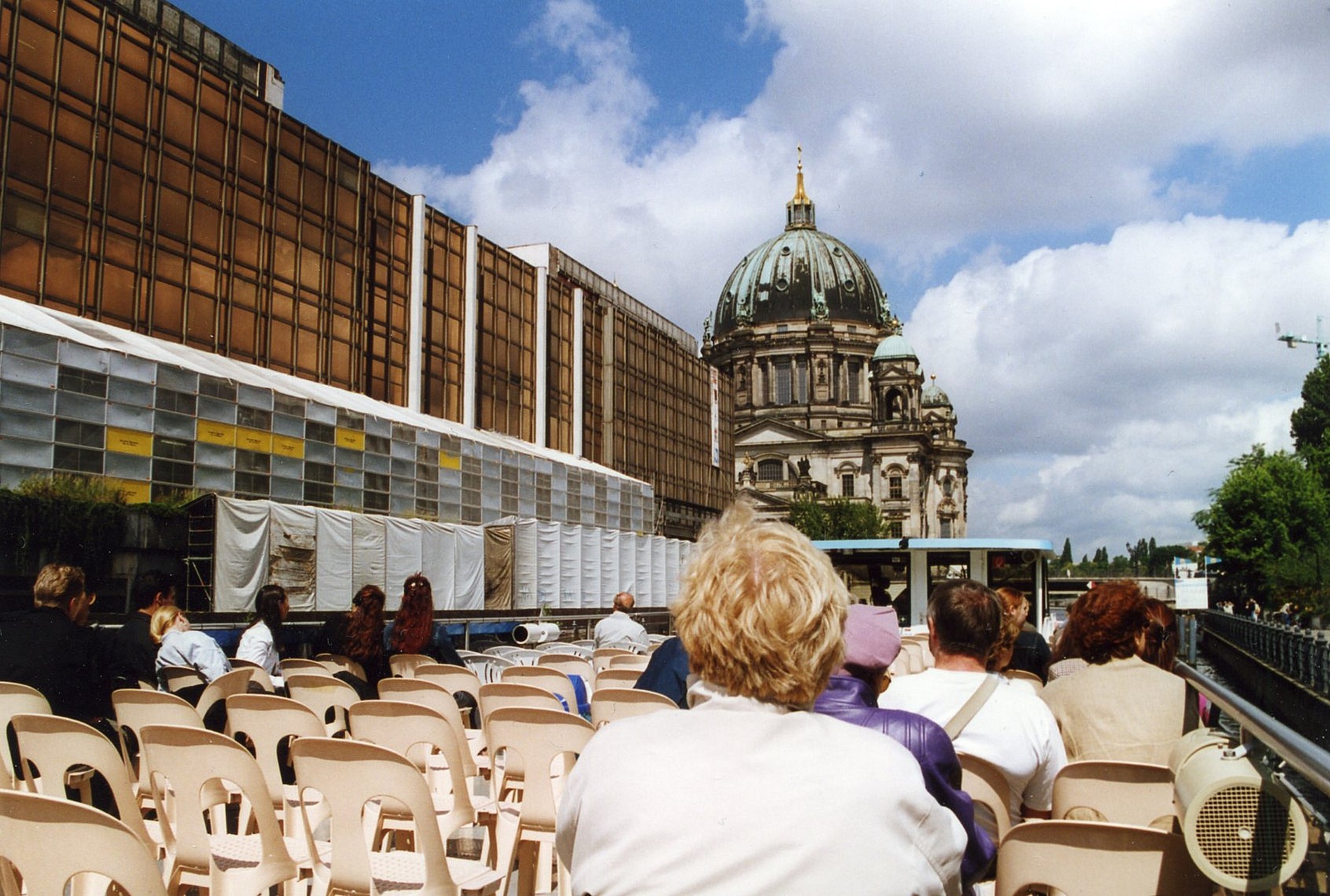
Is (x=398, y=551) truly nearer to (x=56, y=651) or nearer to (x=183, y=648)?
(x=183, y=648)

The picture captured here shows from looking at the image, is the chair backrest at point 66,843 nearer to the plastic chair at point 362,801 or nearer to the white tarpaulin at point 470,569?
the plastic chair at point 362,801

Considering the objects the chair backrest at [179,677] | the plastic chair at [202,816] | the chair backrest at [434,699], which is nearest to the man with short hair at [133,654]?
the chair backrest at [179,677]

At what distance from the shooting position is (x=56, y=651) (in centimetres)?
604

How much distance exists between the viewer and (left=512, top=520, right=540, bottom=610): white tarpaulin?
2945 centimetres

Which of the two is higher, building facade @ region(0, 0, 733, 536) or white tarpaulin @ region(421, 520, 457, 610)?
building facade @ region(0, 0, 733, 536)

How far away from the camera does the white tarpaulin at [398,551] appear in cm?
2552

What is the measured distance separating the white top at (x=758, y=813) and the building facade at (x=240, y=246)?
1996cm

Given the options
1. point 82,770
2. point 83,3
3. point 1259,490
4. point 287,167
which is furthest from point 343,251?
point 1259,490

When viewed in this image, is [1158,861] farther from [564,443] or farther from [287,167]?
[564,443]

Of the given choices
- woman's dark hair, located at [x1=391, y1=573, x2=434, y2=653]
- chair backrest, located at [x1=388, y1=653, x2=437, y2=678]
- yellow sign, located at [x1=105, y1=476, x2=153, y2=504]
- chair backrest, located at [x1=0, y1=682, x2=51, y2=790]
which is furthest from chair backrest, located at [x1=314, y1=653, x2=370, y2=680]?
yellow sign, located at [x1=105, y1=476, x2=153, y2=504]

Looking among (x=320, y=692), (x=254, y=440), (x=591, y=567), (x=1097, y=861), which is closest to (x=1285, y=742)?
(x=1097, y=861)

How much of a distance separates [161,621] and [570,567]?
23.4m

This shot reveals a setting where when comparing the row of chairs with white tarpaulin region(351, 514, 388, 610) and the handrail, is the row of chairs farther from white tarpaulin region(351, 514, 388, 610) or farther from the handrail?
white tarpaulin region(351, 514, 388, 610)

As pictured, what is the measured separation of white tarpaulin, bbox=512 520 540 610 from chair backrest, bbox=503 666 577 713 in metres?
22.6
